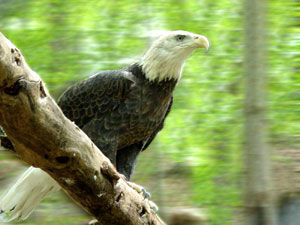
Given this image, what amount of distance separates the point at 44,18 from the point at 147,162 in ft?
6.75

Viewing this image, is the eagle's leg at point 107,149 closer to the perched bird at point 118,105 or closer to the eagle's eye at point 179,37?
the perched bird at point 118,105

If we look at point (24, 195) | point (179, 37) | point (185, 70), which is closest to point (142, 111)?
point (179, 37)

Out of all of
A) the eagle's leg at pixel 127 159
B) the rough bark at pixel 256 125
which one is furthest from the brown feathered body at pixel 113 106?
the rough bark at pixel 256 125

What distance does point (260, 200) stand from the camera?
4664mm

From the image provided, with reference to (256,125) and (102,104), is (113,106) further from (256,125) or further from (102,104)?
(256,125)

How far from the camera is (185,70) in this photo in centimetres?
569

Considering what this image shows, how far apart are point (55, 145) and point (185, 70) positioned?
3.59 metres

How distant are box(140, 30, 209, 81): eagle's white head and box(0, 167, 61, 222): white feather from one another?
3.71ft

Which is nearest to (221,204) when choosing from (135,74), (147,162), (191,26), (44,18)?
(147,162)

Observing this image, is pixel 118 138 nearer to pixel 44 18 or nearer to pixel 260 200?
pixel 260 200

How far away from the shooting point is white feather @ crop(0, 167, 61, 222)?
3560 millimetres

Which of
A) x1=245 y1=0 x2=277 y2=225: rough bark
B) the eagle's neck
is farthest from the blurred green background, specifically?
the eagle's neck

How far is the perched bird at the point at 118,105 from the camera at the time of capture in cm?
362

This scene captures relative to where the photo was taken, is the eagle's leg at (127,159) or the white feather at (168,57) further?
the eagle's leg at (127,159)
